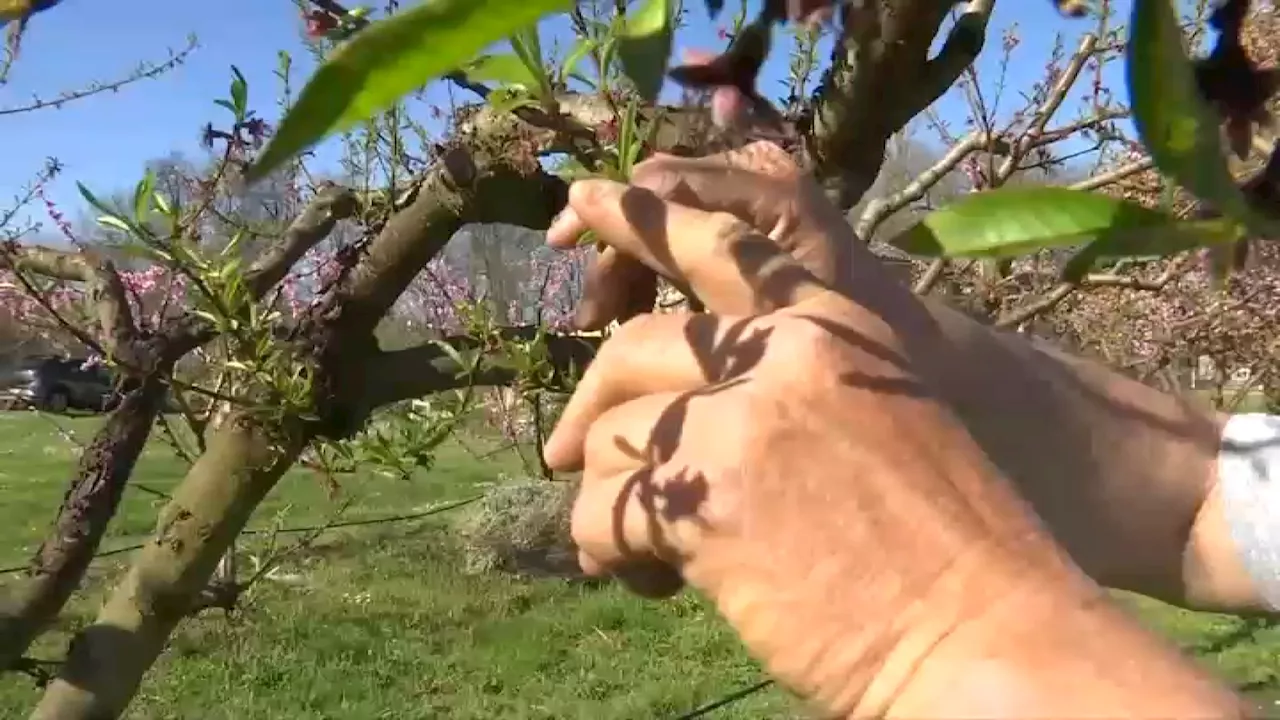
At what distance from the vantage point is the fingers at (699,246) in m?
0.49

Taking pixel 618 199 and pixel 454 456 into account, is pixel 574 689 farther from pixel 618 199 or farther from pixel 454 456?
pixel 454 456

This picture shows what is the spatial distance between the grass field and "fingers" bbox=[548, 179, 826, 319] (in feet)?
8.44

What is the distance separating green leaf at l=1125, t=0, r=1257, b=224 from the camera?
0.85 ft

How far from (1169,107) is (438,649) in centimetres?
405

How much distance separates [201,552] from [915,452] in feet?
2.54

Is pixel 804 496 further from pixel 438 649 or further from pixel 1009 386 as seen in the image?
pixel 438 649

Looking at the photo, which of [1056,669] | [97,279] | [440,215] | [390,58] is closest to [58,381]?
[97,279]

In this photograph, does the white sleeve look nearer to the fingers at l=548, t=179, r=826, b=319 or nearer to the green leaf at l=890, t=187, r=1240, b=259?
the fingers at l=548, t=179, r=826, b=319

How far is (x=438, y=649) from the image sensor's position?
4.09 meters

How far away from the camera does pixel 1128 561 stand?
89 centimetres

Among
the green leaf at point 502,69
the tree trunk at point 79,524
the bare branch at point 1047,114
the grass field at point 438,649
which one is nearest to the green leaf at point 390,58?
the green leaf at point 502,69

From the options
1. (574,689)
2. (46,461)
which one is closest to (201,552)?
(574,689)

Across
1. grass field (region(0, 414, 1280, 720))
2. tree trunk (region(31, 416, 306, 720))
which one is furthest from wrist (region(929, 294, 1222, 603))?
grass field (region(0, 414, 1280, 720))

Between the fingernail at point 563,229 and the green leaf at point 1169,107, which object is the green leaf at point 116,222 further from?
the green leaf at point 1169,107
